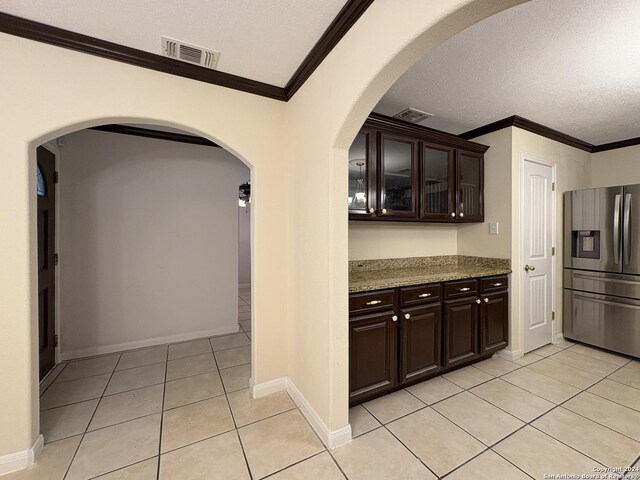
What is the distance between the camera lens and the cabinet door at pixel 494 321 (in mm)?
2779

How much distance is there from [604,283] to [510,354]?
4.61 feet

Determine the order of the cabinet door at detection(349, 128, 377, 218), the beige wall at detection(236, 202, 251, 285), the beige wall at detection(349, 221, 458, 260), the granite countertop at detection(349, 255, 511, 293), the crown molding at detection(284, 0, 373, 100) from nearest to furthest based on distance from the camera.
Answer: the crown molding at detection(284, 0, 373, 100)
the granite countertop at detection(349, 255, 511, 293)
the cabinet door at detection(349, 128, 377, 218)
the beige wall at detection(349, 221, 458, 260)
the beige wall at detection(236, 202, 251, 285)

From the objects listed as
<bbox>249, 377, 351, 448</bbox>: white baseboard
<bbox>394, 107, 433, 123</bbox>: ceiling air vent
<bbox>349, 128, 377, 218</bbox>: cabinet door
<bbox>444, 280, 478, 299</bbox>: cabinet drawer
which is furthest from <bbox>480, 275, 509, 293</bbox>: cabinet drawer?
<bbox>249, 377, 351, 448</bbox>: white baseboard

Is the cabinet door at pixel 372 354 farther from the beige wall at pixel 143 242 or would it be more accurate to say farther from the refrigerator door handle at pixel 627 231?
the refrigerator door handle at pixel 627 231

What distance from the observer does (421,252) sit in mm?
3318

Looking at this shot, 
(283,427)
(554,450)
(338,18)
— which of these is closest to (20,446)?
(283,427)

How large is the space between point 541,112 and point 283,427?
366 cm

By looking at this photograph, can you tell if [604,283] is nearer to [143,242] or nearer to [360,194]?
[360,194]

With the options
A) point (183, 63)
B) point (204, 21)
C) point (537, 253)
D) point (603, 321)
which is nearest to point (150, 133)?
point (183, 63)

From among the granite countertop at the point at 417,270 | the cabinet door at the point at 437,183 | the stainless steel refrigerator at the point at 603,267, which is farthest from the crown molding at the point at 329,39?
the stainless steel refrigerator at the point at 603,267

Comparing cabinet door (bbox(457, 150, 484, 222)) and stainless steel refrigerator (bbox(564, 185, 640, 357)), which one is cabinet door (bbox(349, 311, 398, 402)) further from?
stainless steel refrigerator (bbox(564, 185, 640, 357))

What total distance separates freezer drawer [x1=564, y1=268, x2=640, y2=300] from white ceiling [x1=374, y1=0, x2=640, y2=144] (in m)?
1.67

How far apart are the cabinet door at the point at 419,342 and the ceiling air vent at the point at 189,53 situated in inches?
92.1

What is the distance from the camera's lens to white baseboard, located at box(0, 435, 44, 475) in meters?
1.57
